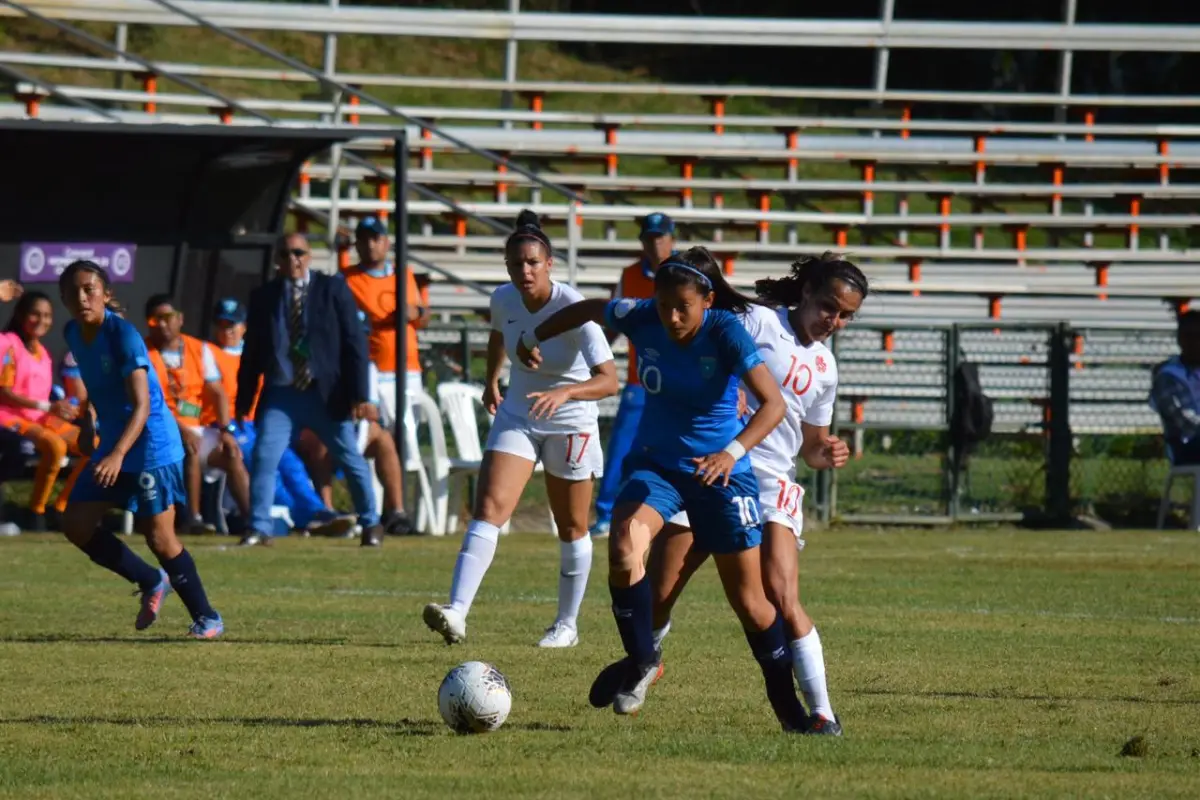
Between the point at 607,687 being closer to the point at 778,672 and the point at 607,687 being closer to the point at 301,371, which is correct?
the point at 778,672

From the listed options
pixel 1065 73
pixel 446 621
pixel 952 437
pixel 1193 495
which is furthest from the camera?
pixel 1065 73

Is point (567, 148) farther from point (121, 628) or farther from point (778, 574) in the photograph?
point (778, 574)

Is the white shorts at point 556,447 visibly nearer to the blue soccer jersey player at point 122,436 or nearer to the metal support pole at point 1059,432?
the blue soccer jersey player at point 122,436

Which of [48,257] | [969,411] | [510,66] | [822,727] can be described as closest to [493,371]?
[822,727]

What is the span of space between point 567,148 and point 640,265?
42.8 ft

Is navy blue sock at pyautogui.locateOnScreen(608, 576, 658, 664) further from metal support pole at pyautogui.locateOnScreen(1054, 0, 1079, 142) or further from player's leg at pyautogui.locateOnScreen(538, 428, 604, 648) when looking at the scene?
metal support pole at pyautogui.locateOnScreen(1054, 0, 1079, 142)

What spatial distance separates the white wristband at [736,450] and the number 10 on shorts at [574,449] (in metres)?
2.91

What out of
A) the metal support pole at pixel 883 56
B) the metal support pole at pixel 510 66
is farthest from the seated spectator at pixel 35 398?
the metal support pole at pixel 883 56

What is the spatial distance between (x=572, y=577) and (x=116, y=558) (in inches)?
84.5

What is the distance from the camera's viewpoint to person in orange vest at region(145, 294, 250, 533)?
50.2 ft

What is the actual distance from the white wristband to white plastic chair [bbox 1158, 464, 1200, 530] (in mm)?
11767

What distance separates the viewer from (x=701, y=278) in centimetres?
660

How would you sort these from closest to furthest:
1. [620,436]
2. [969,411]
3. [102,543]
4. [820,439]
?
[820,439], [102,543], [620,436], [969,411]

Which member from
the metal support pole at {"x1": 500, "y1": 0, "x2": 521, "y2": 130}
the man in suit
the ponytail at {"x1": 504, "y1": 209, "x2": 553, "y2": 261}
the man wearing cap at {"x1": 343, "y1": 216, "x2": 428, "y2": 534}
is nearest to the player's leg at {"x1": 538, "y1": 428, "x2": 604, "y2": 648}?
the ponytail at {"x1": 504, "y1": 209, "x2": 553, "y2": 261}
